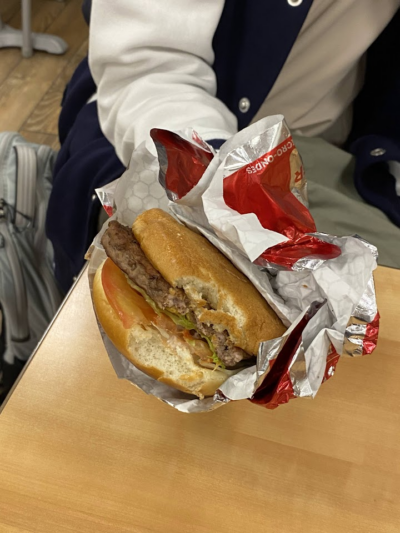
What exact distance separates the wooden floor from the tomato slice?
1399mm

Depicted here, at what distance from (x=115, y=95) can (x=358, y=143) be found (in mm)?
397

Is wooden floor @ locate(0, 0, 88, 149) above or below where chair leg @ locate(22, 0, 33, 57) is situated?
below

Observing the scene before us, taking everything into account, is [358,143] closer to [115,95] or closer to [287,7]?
[287,7]

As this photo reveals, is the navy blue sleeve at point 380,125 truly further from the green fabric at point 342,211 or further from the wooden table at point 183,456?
the wooden table at point 183,456

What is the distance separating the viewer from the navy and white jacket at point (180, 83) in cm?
78

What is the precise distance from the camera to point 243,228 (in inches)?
20.5

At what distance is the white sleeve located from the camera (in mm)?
763

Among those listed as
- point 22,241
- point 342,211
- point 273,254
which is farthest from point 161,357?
point 22,241

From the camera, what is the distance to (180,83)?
827mm

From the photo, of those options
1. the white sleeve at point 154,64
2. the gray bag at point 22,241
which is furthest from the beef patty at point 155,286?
the gray bag at point 22,241

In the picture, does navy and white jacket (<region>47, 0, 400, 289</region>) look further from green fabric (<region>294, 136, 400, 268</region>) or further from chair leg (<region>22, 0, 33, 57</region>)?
chair leg (<region>22, 0, 33, 57</region>)

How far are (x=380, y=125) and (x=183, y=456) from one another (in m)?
0.75

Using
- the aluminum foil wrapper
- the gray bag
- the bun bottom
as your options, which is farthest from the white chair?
the bun bottom

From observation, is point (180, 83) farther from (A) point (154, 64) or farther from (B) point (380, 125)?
(B) point (380, 125)
